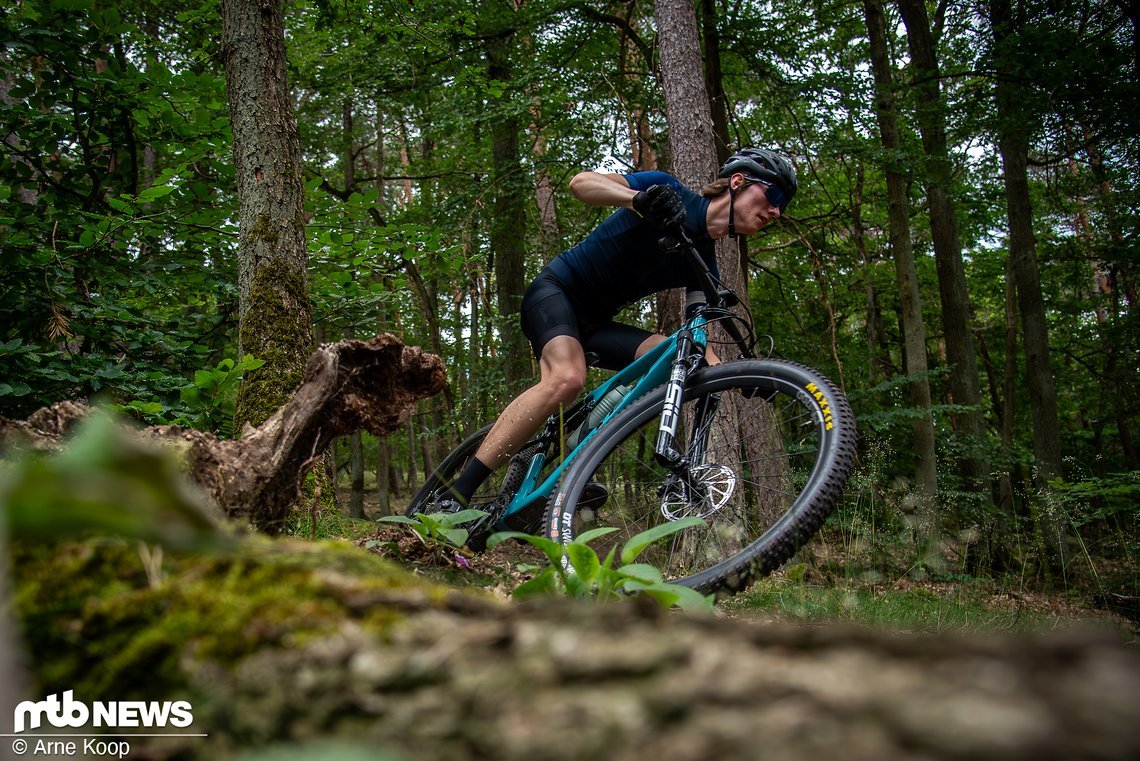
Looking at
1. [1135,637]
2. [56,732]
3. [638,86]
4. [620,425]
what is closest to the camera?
[56,732]

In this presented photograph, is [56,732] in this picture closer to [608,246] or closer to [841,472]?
[841,472]

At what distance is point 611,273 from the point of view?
3.75m

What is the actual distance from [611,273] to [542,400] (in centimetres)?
79

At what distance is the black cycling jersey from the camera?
11.9 ft

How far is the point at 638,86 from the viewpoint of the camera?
29.0 ft

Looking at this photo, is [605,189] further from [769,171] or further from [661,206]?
[769,171]

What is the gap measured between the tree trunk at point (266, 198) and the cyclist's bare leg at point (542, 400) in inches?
40.3

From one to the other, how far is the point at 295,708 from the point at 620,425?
2.67 meters

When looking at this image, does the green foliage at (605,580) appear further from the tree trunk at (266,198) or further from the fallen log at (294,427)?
the tree trunk at (266,198)

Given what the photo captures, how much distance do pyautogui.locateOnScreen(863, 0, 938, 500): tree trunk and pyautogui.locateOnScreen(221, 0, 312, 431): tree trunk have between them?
700 centimetres

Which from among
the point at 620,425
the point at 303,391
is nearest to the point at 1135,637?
the point at 620,425

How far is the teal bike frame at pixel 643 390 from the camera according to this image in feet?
10.2

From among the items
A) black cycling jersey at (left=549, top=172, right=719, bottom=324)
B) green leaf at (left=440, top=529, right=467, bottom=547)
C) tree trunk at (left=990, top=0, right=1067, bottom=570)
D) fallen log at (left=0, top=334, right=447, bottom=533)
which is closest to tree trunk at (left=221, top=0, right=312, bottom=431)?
fallen log at (left=0, top=334, right=447, bottom=533)

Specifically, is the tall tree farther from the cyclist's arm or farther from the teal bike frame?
the cyclist's arm
